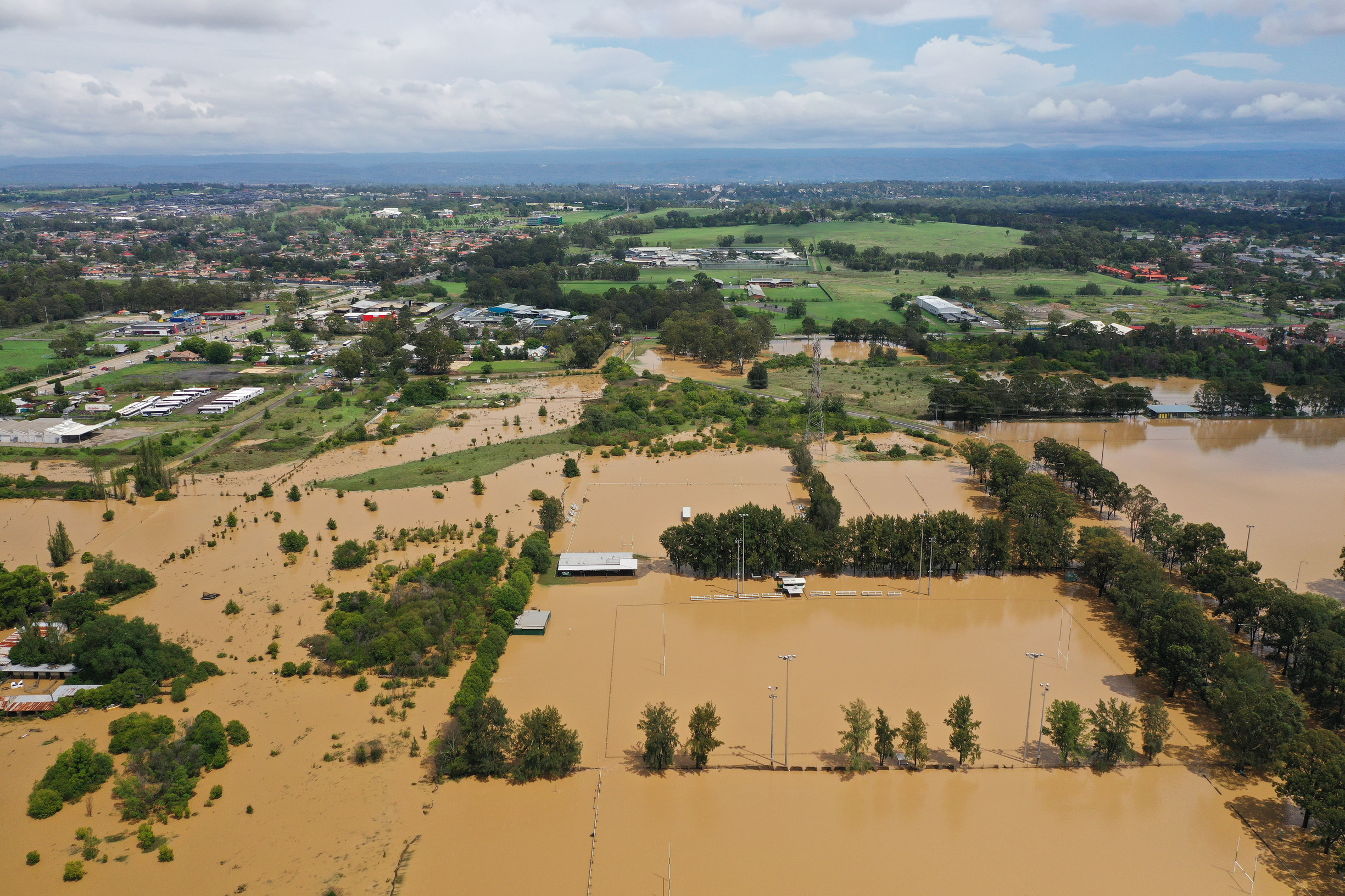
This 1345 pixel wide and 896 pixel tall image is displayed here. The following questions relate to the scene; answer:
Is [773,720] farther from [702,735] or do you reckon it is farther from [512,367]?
[512,367]

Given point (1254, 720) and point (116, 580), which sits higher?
point (1254, 720)

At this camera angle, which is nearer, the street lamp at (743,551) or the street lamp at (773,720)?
the street lamp at (773,720)

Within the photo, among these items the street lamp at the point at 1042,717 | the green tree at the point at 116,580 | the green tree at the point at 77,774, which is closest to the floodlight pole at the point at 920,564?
the street lamp at the point at 1042,717

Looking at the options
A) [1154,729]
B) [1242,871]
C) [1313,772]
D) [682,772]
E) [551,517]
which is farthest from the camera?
[551,517]

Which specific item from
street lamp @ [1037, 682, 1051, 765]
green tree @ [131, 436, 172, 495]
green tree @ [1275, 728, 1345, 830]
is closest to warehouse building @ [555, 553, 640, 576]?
street lamp @ [1037, 682, 1051, 765]

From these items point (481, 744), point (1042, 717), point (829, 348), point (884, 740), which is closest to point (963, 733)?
point (884, 740)

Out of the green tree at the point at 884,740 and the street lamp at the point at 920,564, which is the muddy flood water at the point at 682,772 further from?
the street lamp at the point at 920,564

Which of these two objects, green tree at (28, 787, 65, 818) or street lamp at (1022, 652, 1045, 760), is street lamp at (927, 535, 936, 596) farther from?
green tree at (28, 787, 65, 818)
